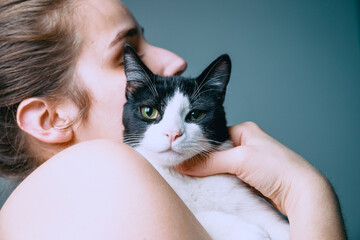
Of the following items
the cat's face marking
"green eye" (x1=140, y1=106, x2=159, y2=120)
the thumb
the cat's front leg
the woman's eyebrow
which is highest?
the woman's eyebrow

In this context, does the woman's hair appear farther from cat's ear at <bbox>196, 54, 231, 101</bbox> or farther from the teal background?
the teal background

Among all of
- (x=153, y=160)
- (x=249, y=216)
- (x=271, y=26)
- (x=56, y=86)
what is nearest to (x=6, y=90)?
(x=56, y=86)

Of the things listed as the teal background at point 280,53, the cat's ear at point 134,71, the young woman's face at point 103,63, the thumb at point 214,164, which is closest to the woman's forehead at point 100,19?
the young woman's face at point 103,63

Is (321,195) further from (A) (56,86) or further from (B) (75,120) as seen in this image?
(A) (56,86)

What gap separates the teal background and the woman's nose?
1432mm

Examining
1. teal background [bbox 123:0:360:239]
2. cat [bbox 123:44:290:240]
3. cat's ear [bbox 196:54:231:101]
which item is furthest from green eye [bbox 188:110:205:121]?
teal background [bbox 123:0:360:239]

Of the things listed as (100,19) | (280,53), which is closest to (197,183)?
(100,19)

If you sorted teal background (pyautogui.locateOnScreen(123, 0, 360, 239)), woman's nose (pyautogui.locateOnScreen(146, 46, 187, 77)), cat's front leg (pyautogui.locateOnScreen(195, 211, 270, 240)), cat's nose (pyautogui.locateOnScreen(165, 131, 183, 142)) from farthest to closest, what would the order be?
teal background (pyautogui.locateOnScreen(123, 0, 360, 239)), woman's nose (pyautogui.locateOnScreen(146, 46, 187, 77)), cat's nose (pyautogui.locateOnScreen(165, 131, 183, 142)), cat's front leg (pyautogui.locateOnScreen(195, 211, 270, 240))

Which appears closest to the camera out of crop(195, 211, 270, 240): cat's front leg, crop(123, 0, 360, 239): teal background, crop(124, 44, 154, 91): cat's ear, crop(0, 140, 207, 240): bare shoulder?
crop(0, 140, 207, 240): bare shoulder

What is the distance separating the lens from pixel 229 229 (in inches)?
37.7

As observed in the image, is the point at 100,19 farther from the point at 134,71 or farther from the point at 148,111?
the point at 148,111

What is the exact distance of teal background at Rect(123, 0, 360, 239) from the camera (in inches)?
117

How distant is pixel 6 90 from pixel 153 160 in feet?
2.22

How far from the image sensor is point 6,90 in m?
1.30
